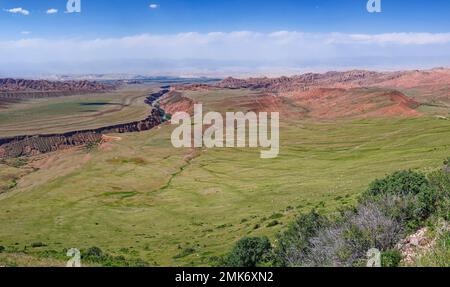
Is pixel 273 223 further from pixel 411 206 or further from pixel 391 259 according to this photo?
pixel 391 259

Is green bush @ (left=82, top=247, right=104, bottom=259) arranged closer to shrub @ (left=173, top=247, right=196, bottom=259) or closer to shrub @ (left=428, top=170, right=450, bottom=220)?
shrub @ (left=173, top=247, right=196, bottom=259)

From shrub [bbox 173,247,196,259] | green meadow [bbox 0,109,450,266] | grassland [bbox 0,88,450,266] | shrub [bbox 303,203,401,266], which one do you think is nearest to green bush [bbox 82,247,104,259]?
green meadow [bbox 0,109,450,266]

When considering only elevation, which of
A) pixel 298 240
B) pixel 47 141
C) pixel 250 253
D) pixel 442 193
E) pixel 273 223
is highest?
pixel 442 193

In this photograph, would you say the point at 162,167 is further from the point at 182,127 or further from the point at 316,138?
the point at 182,127

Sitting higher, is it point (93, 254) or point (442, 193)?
point (442, 193)

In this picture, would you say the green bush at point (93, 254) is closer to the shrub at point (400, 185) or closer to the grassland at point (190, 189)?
the grassland at point (190, 189)

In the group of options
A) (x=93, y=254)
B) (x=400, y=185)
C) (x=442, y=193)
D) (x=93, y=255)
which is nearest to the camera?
(x=442, y=193)

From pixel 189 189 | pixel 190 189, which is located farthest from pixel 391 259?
pixel 189 189
